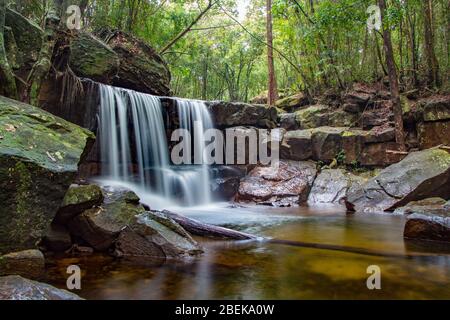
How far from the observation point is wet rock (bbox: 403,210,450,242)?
4770 mm

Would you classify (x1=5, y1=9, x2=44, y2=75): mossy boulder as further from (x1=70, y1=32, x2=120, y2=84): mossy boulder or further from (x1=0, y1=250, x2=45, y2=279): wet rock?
(x1=0, y1=250, x2=45, y2=279): wet rock

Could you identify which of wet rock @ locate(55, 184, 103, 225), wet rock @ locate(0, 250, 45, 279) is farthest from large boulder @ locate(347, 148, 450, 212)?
wet rock @ locate(0, 250, 45, 279)

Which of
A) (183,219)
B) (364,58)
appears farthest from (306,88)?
(183,219)

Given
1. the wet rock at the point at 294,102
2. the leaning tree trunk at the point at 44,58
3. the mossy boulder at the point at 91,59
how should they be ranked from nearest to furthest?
the leaning tree trunk at the point at 44,58 < the mossy boulder at the point at 91,59 < the wet rock at the point at 294,102

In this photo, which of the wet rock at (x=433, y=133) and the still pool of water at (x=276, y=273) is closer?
the still pool of water at (x=276, y=273)

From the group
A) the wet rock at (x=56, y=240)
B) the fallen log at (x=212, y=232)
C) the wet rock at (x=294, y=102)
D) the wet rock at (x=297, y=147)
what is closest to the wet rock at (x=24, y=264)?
the wet rock at (x=56, y=240)

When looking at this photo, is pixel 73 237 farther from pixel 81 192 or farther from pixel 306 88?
pixel 306 88

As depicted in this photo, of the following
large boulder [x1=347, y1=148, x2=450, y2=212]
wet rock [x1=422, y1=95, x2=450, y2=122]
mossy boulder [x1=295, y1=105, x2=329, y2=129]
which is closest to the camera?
large boulder [x1=347, y1=148, x2=450, y2=212]

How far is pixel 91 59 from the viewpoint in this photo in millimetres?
8719

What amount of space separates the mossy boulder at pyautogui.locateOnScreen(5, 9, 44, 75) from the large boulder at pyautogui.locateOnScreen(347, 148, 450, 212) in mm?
7579

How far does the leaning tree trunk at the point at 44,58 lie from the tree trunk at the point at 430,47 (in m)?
10.1

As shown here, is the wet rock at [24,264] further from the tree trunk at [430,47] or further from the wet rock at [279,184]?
the tree trunk at [430,47]

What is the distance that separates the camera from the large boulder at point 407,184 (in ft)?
24.9

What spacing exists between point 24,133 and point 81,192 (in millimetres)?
962
